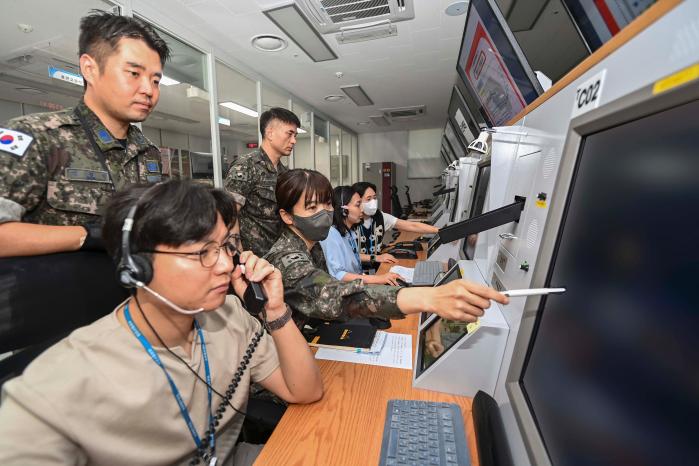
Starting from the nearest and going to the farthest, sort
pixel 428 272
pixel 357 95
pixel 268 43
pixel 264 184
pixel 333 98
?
pixel 428 272
pixel 264 184
pixel 268 43
pixel 357 95
pixel 333 98

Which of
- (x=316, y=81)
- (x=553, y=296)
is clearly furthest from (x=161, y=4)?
(x=553, y=296)

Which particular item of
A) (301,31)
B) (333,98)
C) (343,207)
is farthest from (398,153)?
(343,207)

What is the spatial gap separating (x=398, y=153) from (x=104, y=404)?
9864 millimetres

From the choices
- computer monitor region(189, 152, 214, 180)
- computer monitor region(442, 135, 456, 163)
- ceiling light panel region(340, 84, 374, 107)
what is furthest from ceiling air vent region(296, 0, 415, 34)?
computer monitor region(442, 135, 456, 163)

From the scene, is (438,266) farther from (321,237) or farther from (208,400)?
(208,400)

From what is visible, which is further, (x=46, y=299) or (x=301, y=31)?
(x=301, y=31)

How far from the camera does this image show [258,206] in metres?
2.42

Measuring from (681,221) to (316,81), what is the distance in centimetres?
486

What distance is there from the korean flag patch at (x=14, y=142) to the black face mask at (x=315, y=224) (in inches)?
34.4

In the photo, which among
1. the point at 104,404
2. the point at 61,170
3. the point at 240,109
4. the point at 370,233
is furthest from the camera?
the point at 240,109

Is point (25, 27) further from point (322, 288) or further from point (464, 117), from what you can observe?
point (464, 117)

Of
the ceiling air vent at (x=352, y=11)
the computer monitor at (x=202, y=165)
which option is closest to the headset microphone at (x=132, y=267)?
the ceiling air vent at (x=352, y=11)

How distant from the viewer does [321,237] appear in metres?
1.40

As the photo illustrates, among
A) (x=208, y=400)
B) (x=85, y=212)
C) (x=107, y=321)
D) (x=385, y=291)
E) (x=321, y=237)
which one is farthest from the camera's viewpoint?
(x=321, y=237)
